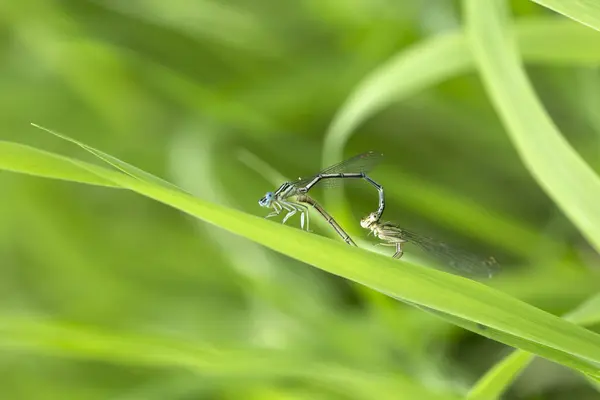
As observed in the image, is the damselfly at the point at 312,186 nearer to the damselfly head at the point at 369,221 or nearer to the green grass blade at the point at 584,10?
the damselfly head at the point at 369,221

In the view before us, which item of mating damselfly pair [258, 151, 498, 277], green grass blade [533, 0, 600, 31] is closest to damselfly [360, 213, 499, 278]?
mating damselfly pair [258, 151, 498, 277]

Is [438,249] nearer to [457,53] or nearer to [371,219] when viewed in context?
[371,219]

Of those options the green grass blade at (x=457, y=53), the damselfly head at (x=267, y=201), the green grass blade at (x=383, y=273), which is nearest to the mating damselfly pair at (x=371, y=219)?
the damselfly head at (x=267, y=201)

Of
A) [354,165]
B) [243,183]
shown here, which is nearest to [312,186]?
[354,165]

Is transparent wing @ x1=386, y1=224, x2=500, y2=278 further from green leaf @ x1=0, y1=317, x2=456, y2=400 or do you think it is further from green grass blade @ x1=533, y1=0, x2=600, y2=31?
green grass blade @ x1=533, y1=0, x2=600, y2=31

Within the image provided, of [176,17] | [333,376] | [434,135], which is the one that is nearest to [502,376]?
[333,376]

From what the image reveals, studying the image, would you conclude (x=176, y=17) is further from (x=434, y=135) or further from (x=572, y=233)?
(x=572, y=233)
